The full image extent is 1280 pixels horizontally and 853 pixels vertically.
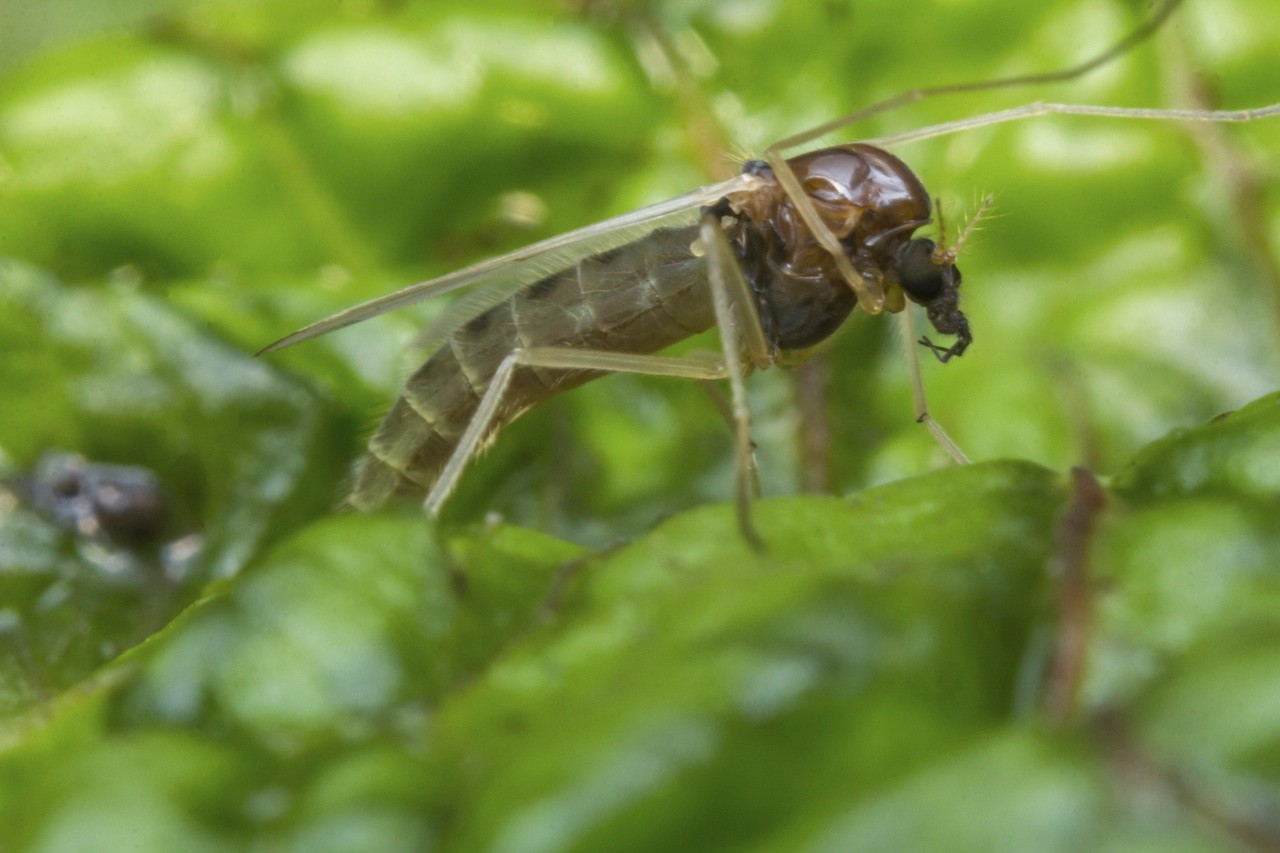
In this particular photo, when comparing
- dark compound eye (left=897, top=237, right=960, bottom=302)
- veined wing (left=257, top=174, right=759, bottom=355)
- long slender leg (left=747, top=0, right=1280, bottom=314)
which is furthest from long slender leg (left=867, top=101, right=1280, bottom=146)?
veined wing (left=257, top=174, right=759, bottom=355)

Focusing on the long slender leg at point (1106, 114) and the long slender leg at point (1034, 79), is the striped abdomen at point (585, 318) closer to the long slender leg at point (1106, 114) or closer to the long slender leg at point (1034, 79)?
the long slender leg at point (1034, 79)

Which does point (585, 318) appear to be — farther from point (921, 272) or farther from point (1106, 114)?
point (1106, 114)

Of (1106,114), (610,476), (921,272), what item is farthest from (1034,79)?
(610,476)

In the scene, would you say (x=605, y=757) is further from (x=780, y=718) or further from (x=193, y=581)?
(x=193, y=581)

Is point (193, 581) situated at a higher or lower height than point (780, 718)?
lower

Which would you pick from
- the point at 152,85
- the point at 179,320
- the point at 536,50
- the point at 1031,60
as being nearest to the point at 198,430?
the point at 179,320
